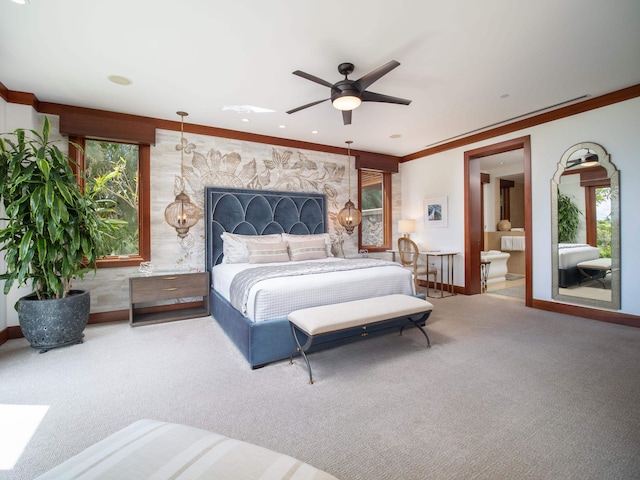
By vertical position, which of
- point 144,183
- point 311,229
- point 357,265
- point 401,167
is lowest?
point 357,265

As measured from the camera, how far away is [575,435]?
5.51ft

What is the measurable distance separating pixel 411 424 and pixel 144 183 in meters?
4.25

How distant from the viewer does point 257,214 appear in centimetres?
483

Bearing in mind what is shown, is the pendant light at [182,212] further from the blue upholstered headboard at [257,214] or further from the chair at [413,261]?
the chair at [413,261]

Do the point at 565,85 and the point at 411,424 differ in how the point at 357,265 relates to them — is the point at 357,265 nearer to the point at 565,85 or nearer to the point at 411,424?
the point at 411,424

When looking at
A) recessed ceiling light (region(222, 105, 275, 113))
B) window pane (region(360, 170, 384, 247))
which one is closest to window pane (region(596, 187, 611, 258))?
window pane (region(360, 170, 384, 247))

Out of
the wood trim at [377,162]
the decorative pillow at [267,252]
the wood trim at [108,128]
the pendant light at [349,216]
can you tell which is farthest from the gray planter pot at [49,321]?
the wood trim at [377,162]

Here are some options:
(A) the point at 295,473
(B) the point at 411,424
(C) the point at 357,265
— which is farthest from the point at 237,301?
(A) the point at 295,473

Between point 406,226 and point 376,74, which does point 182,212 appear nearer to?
point 376,74

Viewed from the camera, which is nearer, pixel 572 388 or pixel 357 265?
pixel 572 388

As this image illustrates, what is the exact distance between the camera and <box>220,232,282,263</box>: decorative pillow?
4238 millimetres

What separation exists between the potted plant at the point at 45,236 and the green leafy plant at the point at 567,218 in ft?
18.8

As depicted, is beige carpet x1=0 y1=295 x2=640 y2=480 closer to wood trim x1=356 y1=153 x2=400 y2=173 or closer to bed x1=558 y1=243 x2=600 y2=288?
bed x1=558 y1=243 x2=600 y2=288

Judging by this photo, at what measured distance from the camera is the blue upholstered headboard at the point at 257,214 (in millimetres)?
4484
